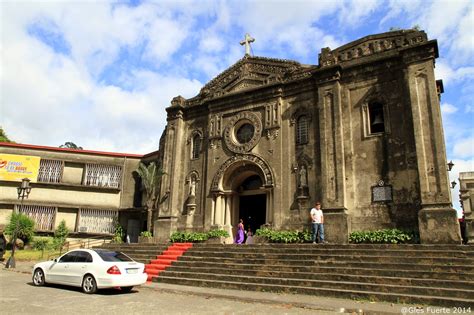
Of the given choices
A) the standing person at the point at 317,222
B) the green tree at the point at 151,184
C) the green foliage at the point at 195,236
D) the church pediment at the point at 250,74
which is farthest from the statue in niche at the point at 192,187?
the standing person at the point at 317,222

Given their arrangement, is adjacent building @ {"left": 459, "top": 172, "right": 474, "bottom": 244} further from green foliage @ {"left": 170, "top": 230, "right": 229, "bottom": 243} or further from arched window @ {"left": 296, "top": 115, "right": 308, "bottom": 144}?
green foliage @ {"left": 170, "top": 230, "right": 229, "bottom": 243}

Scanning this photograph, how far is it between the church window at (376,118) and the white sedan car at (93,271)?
12.2m

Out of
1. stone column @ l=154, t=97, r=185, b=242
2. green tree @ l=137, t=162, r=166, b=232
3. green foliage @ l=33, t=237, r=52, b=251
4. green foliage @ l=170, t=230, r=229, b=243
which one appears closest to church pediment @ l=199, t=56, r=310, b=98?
stone column @ l=154, t=97, r=185, b=242

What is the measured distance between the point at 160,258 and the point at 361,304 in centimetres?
975

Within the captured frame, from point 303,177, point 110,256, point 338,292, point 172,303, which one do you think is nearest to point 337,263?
point 338,292

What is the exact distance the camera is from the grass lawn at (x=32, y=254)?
65.7 feet

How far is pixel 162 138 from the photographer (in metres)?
25.1

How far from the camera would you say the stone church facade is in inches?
599

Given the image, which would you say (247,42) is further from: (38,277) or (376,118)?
(38,277)

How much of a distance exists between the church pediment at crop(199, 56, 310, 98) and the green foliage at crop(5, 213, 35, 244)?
44.4ft

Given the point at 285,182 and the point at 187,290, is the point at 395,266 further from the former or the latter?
the point at 285,182

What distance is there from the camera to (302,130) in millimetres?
18969

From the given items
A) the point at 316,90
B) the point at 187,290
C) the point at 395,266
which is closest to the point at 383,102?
the point at 316,90

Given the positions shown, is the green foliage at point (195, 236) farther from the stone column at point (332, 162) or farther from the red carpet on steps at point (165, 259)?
the stone column at point (332, 162)
